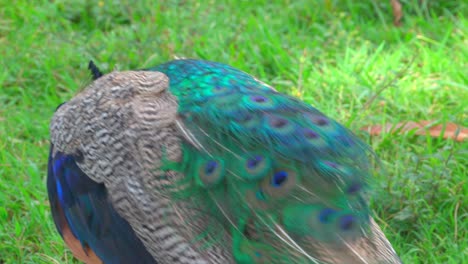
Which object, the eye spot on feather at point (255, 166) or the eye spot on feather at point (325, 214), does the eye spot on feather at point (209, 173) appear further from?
the eye spot on feather at point (325, 214)

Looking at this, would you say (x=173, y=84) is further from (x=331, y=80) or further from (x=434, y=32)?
(x=434, y=32)

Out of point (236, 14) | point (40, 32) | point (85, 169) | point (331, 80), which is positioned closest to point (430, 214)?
point (331, 80)

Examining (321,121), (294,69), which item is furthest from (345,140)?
(294,69)

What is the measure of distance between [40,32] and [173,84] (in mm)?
2439

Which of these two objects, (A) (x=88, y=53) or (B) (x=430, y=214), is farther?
(A) (x=88, y=53)

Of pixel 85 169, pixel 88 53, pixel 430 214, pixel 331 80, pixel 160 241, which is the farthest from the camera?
pixel 88 53

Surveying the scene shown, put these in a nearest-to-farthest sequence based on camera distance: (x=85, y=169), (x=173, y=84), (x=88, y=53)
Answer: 1. (x=85, y=169)
2. (x=173, y=84)
3. (x=88, y=53)

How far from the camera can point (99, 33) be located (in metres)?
4.98

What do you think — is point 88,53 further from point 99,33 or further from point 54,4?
point 54,4

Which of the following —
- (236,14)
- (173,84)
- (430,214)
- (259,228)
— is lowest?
(430,214)

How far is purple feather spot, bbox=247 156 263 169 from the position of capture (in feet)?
7.42

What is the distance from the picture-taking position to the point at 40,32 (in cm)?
498

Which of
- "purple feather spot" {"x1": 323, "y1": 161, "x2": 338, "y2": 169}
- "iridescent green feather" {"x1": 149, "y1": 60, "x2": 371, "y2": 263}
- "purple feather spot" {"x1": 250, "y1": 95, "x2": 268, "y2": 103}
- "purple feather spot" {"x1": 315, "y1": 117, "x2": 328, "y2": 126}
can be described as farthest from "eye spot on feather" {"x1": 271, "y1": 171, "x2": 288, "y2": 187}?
"purple feather spot" {"x1": 250, "y1": 95, "x2": 268, "y2": 103}

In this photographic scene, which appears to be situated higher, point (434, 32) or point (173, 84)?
point (173, 84)
